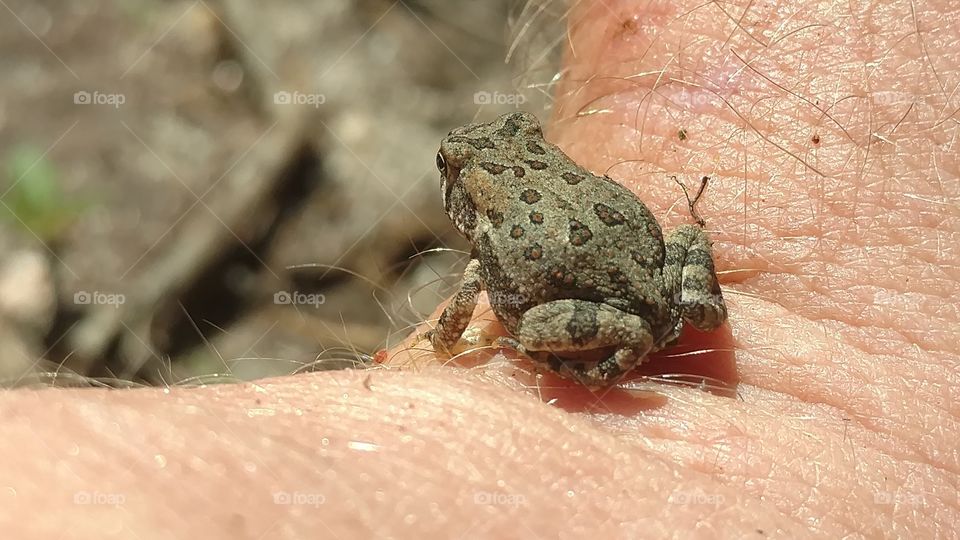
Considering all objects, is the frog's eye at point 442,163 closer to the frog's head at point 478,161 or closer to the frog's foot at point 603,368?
the frog's head at point 478,161

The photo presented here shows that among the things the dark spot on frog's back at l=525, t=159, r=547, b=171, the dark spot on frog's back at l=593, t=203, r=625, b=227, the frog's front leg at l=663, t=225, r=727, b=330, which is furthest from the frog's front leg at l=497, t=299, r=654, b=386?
the dark spot on frog's back at l=525, t=159, r=547, b=171

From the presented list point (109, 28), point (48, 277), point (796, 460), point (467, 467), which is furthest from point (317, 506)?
point (109, 28)

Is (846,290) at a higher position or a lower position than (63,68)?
lower

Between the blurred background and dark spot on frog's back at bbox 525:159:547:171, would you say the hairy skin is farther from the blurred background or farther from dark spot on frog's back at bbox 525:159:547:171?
the blurred background

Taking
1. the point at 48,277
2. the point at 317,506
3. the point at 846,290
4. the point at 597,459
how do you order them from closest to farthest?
the point at 317,506 < the point at 597,459 < the point at 846,290 < the point at 48,277

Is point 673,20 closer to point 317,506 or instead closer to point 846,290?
point 846,290

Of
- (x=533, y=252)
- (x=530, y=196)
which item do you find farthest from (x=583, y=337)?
(x=530, y=196)
